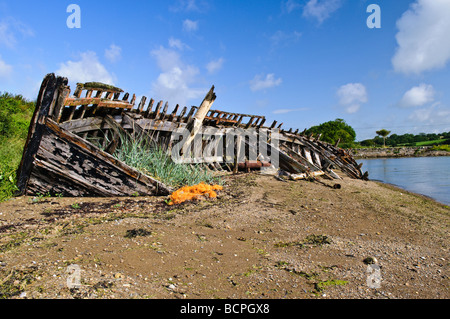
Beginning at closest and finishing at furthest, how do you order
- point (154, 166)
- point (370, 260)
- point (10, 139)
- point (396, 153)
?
point (370, 260) → point (154, 166) → point (10, 139) → point (396, 153)

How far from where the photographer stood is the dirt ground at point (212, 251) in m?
2.49

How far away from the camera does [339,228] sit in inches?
187

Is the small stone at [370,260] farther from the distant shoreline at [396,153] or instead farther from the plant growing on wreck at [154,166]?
the distant shoreline at [396,153]

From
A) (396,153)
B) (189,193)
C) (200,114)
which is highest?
(396,153)

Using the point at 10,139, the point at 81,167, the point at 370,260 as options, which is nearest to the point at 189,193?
the point at 81,167

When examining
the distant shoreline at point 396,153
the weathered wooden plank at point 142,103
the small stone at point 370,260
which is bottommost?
the small stone at point 370,260

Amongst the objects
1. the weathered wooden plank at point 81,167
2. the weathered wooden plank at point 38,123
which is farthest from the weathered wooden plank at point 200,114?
the weathered wooden plank at point 38,123

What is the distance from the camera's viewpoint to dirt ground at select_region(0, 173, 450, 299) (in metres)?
2.49

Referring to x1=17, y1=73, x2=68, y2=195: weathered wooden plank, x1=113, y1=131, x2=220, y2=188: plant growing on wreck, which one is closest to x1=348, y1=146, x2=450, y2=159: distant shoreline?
x1=113, y1=131, x2=220, y2=188: plant growing on wreck

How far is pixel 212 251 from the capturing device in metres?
3.37

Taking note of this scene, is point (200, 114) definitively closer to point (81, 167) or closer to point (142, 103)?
point (142, 103)

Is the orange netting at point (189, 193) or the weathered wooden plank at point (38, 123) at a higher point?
the weathered wooden plank at point (38, 123)

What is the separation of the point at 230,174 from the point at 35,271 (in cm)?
838
